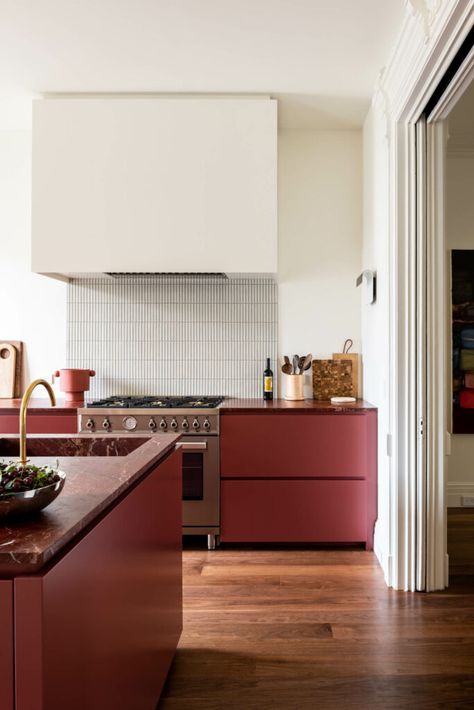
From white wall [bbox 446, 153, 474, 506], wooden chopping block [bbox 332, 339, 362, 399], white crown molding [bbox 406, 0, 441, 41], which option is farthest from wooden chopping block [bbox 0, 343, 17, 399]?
white wall [bbox 446, 153, 474, 506]

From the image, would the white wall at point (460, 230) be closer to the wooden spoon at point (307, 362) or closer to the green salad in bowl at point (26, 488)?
the wooden spoon at point (307, 362)

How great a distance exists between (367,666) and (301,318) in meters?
2.22

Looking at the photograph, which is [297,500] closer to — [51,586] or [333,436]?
[333,436]

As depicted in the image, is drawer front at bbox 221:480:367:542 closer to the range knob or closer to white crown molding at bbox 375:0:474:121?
the range knob

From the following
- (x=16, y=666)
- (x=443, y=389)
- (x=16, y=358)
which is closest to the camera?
(x=16, y=666)

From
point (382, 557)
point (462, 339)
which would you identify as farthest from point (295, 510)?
point (462, 339)

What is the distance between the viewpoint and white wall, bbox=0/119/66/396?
12.0ft

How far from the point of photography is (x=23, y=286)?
12.0ft

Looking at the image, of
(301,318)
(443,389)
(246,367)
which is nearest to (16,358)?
(246,367)

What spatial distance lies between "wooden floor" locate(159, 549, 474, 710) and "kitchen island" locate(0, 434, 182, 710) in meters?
0.22

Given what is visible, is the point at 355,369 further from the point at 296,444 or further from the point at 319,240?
the point at 319,240

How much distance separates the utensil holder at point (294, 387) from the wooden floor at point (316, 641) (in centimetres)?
104

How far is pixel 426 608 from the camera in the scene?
2363 millimetres

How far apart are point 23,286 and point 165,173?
1360mm
